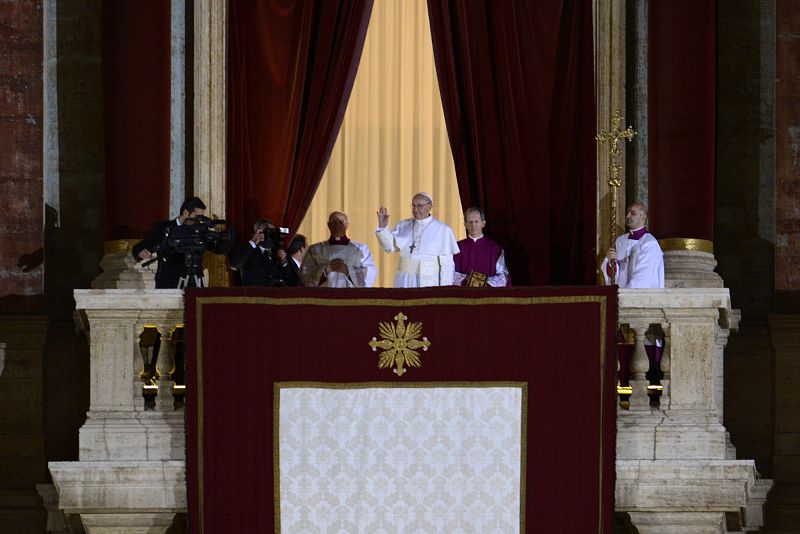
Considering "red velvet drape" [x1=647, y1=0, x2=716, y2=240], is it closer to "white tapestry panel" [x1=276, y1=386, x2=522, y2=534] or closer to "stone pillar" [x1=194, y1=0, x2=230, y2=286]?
"white tapestry panel" [x1=276, y1=386, x2=522, y2=534]

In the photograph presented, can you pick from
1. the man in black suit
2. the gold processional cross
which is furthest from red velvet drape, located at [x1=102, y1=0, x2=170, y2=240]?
the gold processional cross

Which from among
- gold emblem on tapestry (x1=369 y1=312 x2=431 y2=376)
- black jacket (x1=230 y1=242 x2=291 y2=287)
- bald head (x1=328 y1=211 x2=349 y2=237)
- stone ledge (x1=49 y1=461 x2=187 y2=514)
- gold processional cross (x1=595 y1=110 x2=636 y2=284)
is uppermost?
gold processional cross (x1=595 y1=110 x2=636 y2=284)

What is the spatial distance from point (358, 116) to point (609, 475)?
421cm

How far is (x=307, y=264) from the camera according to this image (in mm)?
10320

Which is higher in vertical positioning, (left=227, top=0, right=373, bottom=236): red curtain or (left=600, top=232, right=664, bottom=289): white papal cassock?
(left=227, top=0, right=373, bottom=236): red curtain

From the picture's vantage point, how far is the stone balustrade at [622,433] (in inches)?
334

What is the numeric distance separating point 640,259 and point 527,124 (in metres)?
1.62

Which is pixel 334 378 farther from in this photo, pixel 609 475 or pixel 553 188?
pixel 553 188

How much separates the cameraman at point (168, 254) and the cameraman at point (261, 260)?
14.8 inches

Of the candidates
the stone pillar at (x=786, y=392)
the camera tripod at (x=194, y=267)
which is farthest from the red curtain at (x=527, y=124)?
the camera tripod at (x=194, y=267)

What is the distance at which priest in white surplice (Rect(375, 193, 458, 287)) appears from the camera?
10047mm

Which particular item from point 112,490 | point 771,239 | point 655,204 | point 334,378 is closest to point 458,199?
point 655,204

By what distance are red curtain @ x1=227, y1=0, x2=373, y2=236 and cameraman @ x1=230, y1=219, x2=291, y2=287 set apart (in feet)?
3.81

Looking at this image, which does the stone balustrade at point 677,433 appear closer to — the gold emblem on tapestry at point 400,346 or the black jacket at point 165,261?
the gold emblem on tapestry at point 400,346
